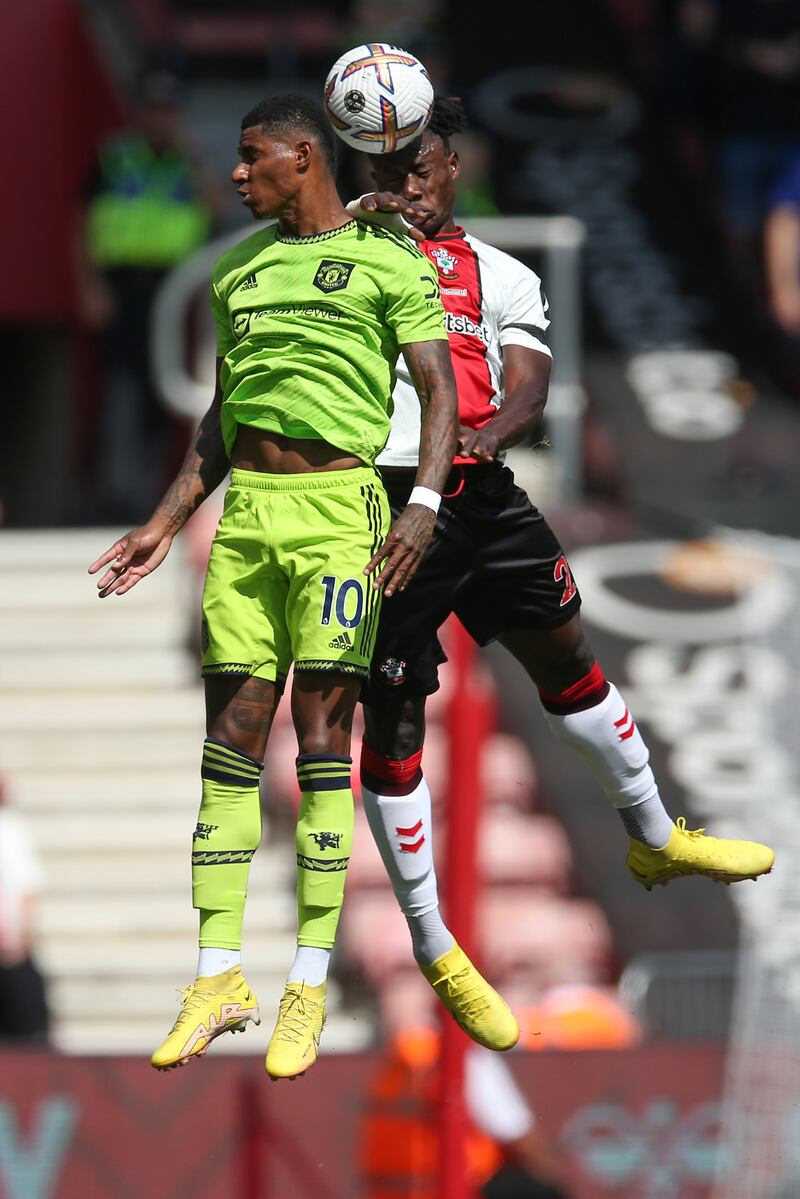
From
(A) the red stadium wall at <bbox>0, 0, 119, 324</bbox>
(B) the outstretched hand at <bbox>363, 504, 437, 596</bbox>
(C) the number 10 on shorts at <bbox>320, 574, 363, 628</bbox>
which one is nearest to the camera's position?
(B) the outstretched hand at <bbox>363, 504, 437, 596</bbox>

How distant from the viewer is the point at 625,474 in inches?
854

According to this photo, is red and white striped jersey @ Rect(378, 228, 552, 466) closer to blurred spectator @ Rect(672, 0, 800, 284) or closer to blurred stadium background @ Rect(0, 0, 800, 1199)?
blurred stadium background @ Rect(0, 0, 800, 1199)

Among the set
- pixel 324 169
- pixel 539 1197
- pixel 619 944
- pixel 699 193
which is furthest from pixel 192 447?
pixel 699 193

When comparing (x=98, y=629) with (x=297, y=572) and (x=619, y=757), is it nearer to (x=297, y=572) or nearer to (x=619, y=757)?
(x=619, y=757)

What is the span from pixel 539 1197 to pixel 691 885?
3.79m

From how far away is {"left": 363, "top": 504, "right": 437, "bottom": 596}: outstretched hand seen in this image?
5.44 m

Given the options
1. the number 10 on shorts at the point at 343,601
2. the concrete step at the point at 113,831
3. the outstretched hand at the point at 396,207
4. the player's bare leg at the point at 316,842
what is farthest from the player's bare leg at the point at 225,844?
the concrete step at the point at 113,831

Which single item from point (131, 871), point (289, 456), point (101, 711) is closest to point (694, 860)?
point (289, 456)

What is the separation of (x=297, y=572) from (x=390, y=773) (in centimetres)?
A: 80

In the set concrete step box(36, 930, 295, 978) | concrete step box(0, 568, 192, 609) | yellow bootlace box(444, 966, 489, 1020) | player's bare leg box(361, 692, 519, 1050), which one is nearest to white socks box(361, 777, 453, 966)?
player's bare leg box(361, 692, 519, 1050)

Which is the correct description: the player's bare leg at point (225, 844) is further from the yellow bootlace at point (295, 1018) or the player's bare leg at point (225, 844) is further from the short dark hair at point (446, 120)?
the short dark hair at point (446, 120)

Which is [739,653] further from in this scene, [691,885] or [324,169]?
[324,169]

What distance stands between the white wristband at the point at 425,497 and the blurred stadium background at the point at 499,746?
5.13m

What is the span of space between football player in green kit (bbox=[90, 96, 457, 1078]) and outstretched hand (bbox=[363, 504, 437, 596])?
152mm
